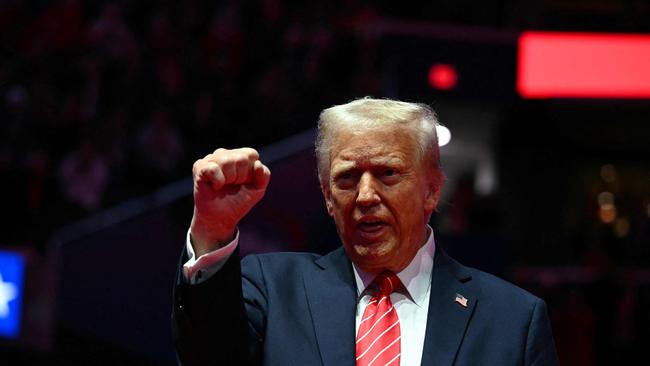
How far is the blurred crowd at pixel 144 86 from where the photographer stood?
7359 mm

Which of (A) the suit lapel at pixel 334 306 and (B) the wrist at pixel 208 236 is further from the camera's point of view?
(A) the suit lapel at pixel 334 306

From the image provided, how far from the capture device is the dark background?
598 cm

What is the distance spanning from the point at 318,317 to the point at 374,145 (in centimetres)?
42

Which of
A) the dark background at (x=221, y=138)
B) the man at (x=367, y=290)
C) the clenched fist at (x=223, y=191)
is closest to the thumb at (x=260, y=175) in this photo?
the clenched fist at (x=223, y=191)

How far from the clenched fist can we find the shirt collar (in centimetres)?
41

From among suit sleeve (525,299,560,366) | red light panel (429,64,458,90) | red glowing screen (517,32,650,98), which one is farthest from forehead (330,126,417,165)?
red glowing screen (517,32,650,98)

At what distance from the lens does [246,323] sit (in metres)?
2.15

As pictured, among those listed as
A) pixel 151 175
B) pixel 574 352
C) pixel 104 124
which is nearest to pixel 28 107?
pixel 104 124

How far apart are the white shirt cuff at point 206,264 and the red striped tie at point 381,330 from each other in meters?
0.39

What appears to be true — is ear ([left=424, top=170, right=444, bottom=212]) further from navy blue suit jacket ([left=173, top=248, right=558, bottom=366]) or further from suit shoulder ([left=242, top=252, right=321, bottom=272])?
suit shoulder ([left=242, top=252, right=321, bottom=272])

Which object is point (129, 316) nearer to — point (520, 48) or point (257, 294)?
point (520, 48)

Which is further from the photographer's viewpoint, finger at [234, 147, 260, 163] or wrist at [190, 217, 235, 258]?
wrist at [190, 217, 235, 258]

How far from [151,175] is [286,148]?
1.94m

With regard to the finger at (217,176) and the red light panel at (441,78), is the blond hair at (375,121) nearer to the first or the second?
the finger at (217,176)
